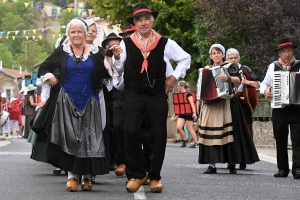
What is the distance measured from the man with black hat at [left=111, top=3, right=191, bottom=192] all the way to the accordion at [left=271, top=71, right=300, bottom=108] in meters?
3.15

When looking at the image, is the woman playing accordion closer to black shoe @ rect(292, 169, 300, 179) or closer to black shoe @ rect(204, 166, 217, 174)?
black shoe @ rect(204, 166, 217, 174)

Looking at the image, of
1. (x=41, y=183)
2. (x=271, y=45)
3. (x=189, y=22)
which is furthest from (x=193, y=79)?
(x=41, y=183)

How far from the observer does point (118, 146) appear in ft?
42.6

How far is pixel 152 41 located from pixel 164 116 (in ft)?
2.77

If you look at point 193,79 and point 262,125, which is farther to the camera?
point 193,79

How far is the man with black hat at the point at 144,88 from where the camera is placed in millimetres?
10633

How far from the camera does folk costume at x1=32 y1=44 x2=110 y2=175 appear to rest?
10.6 meters

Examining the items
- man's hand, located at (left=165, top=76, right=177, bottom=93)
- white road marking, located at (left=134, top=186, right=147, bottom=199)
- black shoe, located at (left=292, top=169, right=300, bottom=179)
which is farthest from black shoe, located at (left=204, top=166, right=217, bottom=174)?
man's hand, located at (left=165, top=76, right=177, bottom=93)

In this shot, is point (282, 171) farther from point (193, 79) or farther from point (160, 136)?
point (193, 79)

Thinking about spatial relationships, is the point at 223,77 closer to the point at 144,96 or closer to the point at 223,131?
the point at 223,131

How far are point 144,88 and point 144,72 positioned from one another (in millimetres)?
176

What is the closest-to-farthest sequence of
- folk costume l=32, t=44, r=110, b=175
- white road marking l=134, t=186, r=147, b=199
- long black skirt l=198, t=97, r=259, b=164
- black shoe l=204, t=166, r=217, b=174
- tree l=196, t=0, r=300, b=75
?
white road marking l=134, t=186, r=147, b=199 → folk costume l=32, t=44, r=110, b=175 → black shoe l=204, t=166, r=217, b=174 → long black skirt l=198, t=97, r=259, b=164 → tree l=196, t=0, r=300, b=75

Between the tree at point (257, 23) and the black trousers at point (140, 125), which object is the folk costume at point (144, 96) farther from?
the tree at point (257, 23)

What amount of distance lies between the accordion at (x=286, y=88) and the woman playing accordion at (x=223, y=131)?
740 mm
